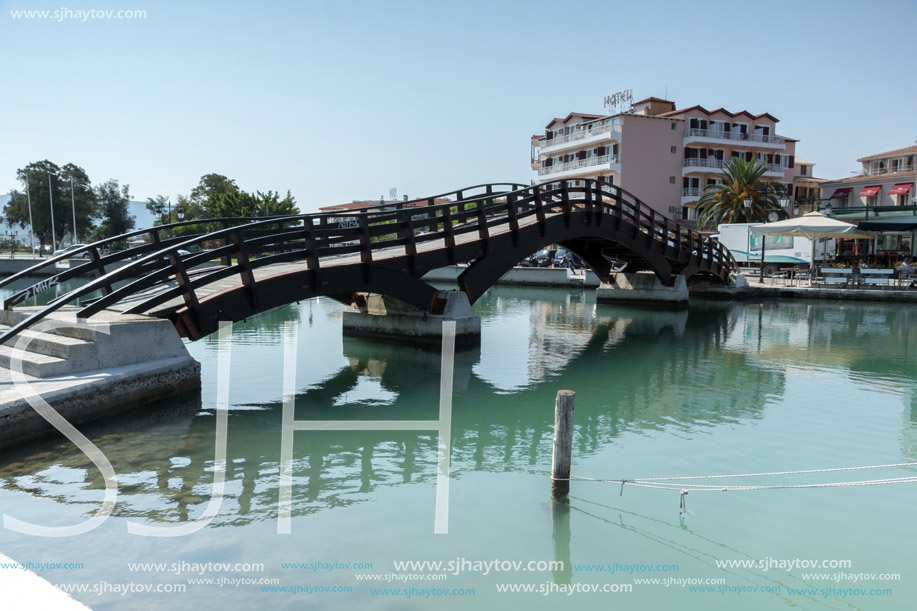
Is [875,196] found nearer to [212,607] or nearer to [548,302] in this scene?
[548,302]

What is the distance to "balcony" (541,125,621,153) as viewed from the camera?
6481cm

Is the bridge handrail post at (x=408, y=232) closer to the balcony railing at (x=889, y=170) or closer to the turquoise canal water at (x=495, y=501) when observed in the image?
the turquoise canal water at (x=495, y=501)

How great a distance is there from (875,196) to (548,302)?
164 feet

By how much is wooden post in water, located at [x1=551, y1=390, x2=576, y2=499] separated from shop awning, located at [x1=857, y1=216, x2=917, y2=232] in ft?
121

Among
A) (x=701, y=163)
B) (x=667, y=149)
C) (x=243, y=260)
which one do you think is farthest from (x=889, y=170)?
(x=243, y=260)

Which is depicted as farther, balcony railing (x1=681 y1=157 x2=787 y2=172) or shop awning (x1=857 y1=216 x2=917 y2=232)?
balcony railing (x1=681 y1=157 x2=787 y2=172)

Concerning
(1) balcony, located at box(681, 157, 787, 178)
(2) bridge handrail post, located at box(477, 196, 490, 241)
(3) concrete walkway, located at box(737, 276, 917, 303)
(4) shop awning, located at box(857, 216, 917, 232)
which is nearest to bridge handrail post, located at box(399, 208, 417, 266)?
(2) bridge handrail post, located at box(477, 196, 490, 241)

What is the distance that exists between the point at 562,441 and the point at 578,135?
65.2 metres

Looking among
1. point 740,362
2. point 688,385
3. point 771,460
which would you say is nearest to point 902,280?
point 740,362

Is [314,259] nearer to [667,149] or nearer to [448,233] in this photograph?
[448,233]

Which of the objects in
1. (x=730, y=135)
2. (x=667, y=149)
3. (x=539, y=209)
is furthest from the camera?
(x=730, y=135)

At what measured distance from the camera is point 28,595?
4773 millimetres

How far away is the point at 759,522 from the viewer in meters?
7.65
